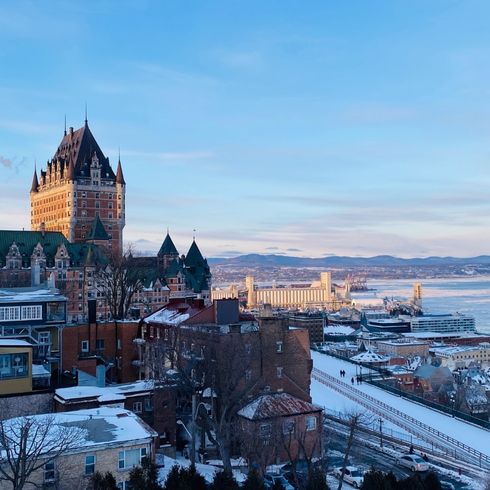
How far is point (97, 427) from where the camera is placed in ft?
82.9

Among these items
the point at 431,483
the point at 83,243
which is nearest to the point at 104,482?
the point at 431,483

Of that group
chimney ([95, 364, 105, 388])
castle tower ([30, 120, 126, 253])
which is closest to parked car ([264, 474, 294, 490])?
chimney ([95, 364, 105, 388])

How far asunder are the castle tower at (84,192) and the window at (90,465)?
79909 millimetres

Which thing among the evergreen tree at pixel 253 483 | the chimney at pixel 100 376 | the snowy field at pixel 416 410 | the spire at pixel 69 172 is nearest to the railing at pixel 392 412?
the snowy field at pixel 416 410

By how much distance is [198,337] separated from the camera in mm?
35406

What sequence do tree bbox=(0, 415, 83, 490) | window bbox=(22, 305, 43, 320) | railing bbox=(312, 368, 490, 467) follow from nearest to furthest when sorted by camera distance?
1. tree bbox=(0, 415, 83, 490)
2. window bbox=(22, 305, 43, 320)
3. railing bbox=(312, 368, 490, 467)

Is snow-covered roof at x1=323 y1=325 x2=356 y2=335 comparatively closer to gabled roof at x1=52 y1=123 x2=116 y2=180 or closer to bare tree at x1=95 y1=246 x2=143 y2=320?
gabled roof at x1=52 y1=123 x2=116 y2=180

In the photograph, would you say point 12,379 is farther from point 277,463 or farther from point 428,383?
point 428,383

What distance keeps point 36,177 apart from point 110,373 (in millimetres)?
91757

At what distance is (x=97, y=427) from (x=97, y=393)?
5.10m

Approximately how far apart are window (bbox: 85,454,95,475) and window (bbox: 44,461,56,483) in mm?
1184

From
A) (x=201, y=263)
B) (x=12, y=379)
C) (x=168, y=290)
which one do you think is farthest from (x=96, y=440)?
(x=201, y=263)

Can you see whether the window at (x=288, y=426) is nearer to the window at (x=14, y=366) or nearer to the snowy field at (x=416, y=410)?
the window at (x=14, y=366)

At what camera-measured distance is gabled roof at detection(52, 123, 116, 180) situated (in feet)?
355
